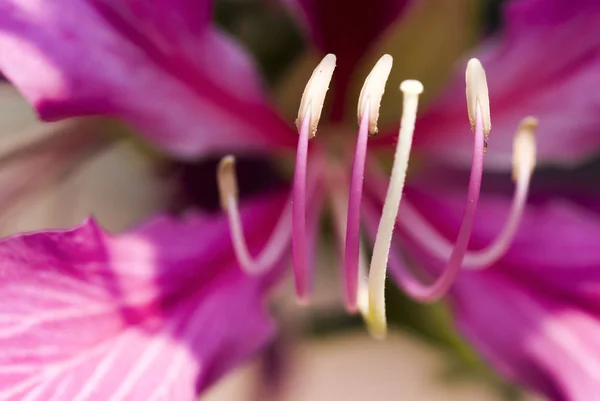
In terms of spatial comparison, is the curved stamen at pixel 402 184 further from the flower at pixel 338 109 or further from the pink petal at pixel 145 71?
the pink petal at pixel 145 71

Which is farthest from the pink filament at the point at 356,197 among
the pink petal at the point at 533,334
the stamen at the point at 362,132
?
the pink petal at the point at 533,334

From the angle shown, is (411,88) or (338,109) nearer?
(411,88)

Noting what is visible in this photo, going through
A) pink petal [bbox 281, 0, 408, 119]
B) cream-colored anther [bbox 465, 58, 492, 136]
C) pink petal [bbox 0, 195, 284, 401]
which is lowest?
pink petal [bbox 0, 195, 284, 401]

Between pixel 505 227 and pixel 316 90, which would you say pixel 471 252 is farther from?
pixel 316 90

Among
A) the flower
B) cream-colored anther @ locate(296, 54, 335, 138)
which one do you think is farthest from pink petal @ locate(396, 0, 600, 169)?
cream-colored anther @ locate(296, 54, 335, 138)

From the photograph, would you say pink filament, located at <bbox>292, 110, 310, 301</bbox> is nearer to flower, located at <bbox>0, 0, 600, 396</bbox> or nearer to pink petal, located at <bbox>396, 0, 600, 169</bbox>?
flower, located at <bbox>0, 0, 600, 396</bbox>

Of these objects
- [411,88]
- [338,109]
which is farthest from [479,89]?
[338,109]
